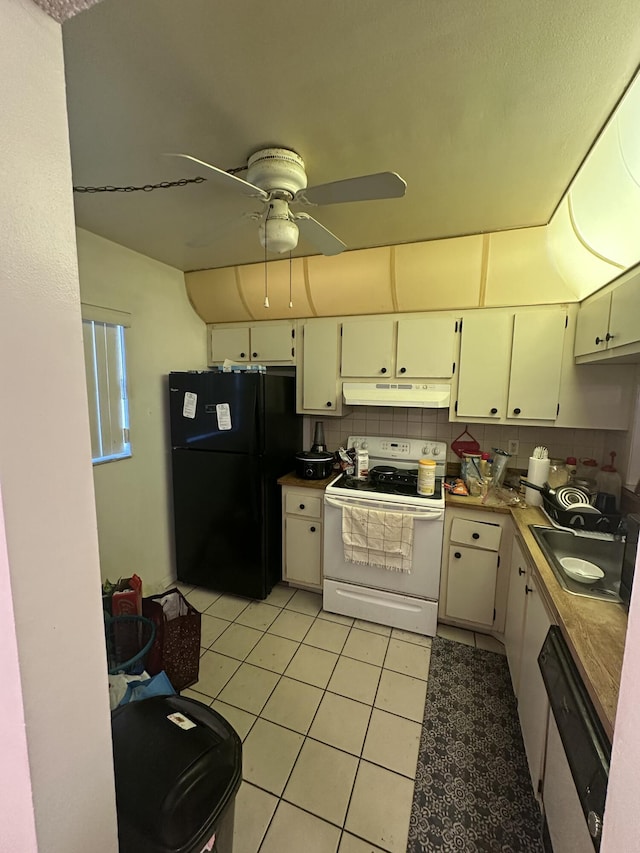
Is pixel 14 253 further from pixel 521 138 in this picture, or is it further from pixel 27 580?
pixel 521 138

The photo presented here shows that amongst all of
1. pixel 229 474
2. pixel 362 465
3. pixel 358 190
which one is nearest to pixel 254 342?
pixel 229 474

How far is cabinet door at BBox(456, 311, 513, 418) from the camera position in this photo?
2189 mm

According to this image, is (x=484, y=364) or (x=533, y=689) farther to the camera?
(x=484, y=364)

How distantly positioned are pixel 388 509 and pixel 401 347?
→ 110 cm

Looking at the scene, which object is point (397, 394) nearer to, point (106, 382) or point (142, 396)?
point (142, 396)

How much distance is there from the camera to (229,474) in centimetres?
242

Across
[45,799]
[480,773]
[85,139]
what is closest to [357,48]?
[85,139]

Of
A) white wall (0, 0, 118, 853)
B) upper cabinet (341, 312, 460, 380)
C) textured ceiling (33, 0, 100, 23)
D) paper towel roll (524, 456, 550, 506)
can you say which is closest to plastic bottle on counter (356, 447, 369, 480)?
upper cabinet (341, 312, 460, 380)

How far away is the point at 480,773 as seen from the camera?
140cm

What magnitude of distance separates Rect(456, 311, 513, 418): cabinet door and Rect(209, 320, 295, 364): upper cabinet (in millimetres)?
1257

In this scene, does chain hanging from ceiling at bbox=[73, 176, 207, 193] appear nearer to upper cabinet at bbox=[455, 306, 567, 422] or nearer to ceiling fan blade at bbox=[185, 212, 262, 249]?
ceiling fan blade at bbox=[185, 212, 262, 249]

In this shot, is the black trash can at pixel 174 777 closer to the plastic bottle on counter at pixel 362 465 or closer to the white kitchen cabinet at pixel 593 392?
the plastic bottle on counter at pixel 362 465

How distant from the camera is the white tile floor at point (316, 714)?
4.11ft

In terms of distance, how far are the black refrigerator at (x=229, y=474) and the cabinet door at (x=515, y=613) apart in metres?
1.53
